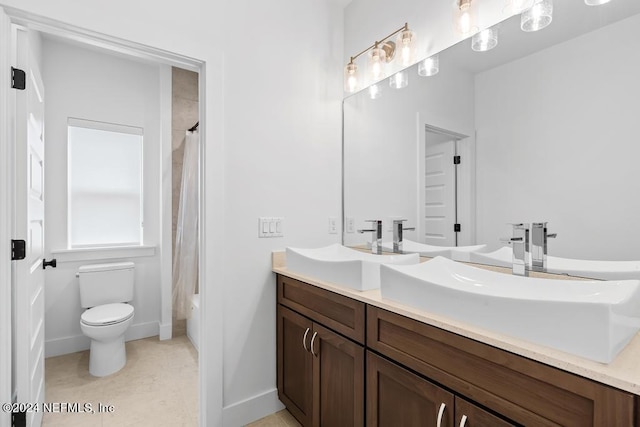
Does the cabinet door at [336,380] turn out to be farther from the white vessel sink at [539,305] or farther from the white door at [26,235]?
the white door at [26,235]

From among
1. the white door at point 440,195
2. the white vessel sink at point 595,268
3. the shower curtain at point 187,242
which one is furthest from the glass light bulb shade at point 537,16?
the shower curtain at point 187,242

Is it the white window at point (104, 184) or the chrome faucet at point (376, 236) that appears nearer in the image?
the chrome faucet at point (376, 236)

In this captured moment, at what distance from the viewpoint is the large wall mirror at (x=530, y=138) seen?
1017 mm

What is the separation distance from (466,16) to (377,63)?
1.84 ft

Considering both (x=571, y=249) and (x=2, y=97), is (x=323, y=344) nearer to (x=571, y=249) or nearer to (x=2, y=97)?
(x=571, y=249)

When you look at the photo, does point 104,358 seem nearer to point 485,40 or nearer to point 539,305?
point 539,305

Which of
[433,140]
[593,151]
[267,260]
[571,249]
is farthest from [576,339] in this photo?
[267,260]

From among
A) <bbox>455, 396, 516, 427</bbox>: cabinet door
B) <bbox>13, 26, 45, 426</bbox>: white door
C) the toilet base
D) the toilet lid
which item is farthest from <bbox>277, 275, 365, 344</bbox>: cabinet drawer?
the toilet base

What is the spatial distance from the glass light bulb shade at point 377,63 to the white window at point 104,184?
2290 millimetres

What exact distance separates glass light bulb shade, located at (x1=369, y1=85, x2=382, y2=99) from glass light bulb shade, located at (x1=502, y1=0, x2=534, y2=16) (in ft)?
2.47

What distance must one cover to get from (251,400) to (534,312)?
160cm

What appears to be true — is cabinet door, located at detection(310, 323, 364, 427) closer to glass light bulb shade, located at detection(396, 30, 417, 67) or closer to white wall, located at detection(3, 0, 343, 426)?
white wall, located at detection(3, 0, 343, 426)

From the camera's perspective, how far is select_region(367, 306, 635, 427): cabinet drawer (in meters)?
0.63

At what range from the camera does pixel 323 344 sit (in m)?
1.46
